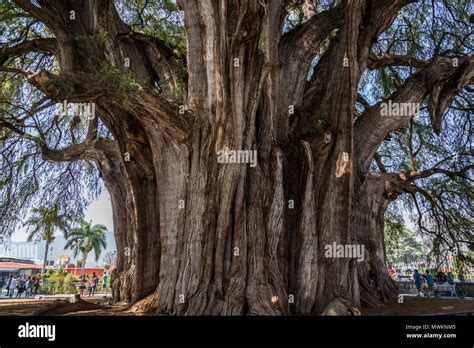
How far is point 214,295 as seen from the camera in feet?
18.8

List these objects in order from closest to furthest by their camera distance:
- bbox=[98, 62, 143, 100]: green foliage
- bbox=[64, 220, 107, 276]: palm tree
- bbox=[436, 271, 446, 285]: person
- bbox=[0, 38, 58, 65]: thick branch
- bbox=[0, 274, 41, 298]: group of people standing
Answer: bbox=[98, 62, 143, 100]: green foliage, bbox=[0, 38, 58, 65]: thick branch, bbox=[436, 271, 446, 285]: person, bbox=[0, 274, 41, 298]: group of people standing, bbox=[64, 220, 107, 276]: palm tree

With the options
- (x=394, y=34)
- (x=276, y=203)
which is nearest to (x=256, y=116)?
(x=276, y=203)

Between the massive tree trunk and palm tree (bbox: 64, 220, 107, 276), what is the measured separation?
117ft

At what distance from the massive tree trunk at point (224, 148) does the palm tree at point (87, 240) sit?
117 feet

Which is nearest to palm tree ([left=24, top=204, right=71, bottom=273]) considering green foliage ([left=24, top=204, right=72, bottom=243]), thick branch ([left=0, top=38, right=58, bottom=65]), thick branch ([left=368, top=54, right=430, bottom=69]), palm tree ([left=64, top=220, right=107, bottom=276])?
green foliage ([left=24, top=204, right=72, bottom=243])

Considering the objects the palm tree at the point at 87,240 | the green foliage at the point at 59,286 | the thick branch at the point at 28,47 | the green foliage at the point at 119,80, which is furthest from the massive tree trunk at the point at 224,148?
the palm tree at the point at 87,240

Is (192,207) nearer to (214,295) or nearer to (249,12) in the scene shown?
(214,295)

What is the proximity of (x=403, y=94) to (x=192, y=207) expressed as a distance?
482 cm

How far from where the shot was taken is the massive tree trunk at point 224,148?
230 inches

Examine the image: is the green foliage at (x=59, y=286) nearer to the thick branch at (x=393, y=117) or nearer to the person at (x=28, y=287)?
the person at (x=28, y=287)

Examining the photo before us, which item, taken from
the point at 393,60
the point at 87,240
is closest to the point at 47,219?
the point at 393,60

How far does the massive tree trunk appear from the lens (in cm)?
583

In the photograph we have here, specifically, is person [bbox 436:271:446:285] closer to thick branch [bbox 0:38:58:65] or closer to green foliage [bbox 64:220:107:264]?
thick branch [bbox 0:38:58:65]

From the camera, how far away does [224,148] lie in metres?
6.13
